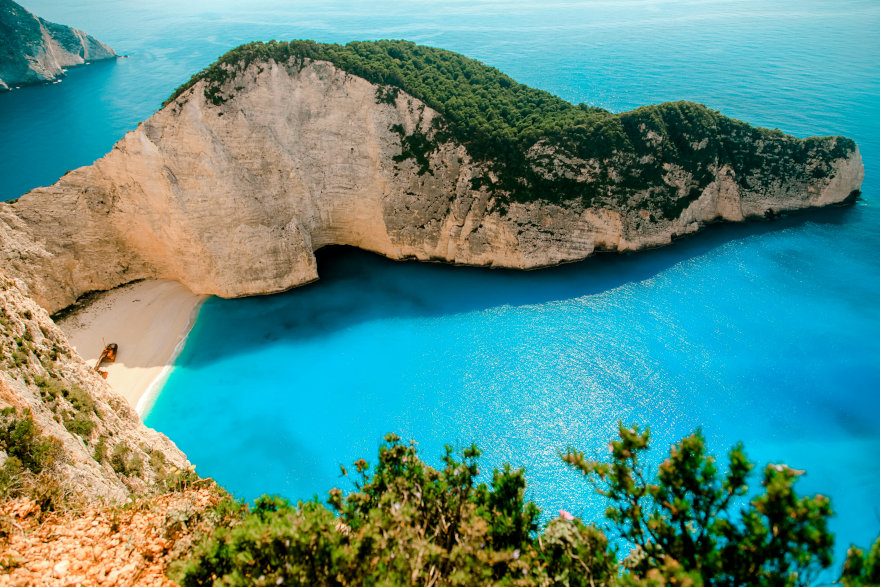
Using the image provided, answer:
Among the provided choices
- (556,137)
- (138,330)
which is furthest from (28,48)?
(556,137)

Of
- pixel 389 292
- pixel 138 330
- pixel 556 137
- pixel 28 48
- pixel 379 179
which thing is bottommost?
pixel 138 330

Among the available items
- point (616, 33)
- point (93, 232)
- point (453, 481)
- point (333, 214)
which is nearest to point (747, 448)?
point (453, 481)

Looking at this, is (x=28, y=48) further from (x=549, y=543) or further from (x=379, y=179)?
(x=549, y=543)

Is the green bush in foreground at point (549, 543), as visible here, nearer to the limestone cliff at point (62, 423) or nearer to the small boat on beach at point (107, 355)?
the limestone cliff at point (62, 423)

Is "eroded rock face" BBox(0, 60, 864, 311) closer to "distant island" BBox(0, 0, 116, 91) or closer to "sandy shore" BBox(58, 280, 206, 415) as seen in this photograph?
"sandy shore" BBox(58, 280, 206, 415)

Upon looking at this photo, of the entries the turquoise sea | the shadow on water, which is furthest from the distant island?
the shadow on water

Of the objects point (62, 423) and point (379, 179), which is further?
point (379, 179)

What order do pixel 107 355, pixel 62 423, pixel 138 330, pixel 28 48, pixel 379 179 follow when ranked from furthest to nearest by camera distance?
pixel 28 48
pixel 379 179
pixel 138 330
pixel 107 355
pixel 62 423

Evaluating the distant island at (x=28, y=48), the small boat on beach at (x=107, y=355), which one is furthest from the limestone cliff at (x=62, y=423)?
the distant island at (x=28, y=48)
